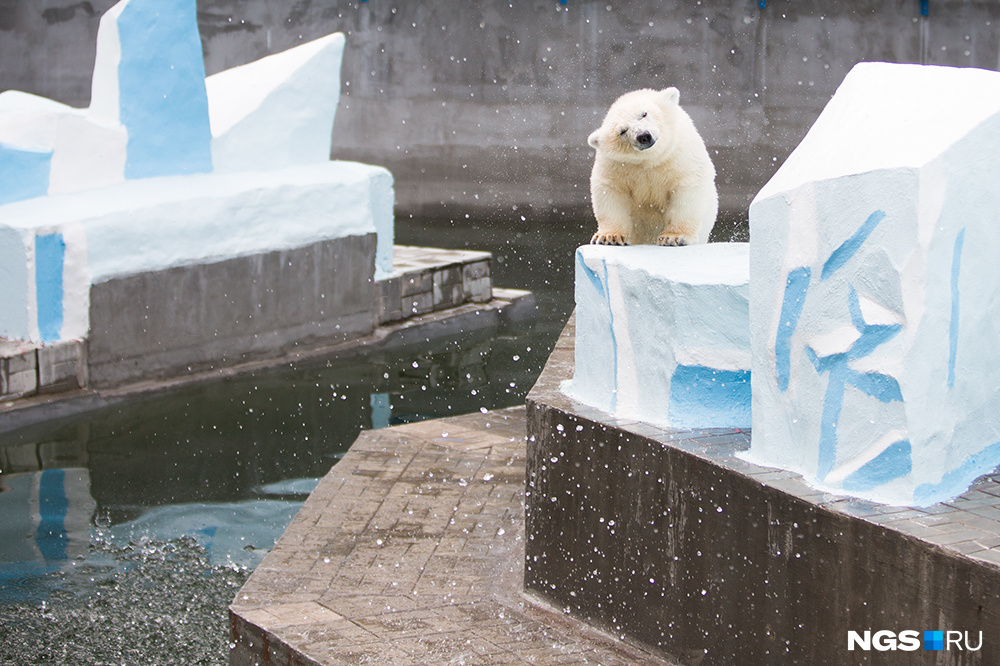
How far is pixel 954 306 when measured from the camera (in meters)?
2.75

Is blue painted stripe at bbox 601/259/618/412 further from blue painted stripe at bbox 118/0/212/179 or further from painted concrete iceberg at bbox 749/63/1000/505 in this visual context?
blue painted stripe at bbox 118/0/212/179

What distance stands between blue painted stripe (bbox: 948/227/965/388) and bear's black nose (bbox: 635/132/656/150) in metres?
1.45

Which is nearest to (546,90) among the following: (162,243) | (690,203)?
(162,243)

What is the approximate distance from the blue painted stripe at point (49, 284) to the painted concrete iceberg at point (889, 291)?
232 inches

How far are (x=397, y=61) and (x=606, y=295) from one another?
14.2 meters

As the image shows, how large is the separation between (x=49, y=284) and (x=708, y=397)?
18.5ft

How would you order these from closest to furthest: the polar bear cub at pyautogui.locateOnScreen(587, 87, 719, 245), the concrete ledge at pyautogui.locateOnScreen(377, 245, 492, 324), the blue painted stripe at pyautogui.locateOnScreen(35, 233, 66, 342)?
1. the polar bear cub at pyautogui.locateOnScreen(587, 87, 719, 245)
2. the blue painted stripe at pyautogui.locateOnScreen(35, 233, 66, 342)
3. the concrete ledge at pyautogui.locateOnScreen(377, 245, 492, 324)

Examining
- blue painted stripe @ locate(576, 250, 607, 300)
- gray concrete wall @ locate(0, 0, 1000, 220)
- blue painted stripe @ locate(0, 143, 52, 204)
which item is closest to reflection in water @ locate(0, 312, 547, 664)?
blue painted stripe @ locate(0, 143, 52, 204)

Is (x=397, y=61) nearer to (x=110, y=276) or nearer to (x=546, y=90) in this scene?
(x=546, y=90)

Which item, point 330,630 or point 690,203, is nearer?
point 330,630

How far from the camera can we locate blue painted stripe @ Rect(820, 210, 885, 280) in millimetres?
2754

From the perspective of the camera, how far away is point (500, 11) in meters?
17.0

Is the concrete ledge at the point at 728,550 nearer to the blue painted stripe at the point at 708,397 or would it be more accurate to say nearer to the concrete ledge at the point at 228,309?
the blue painted stripe at the point at 708,397

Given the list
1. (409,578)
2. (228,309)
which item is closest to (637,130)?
(409,578)
